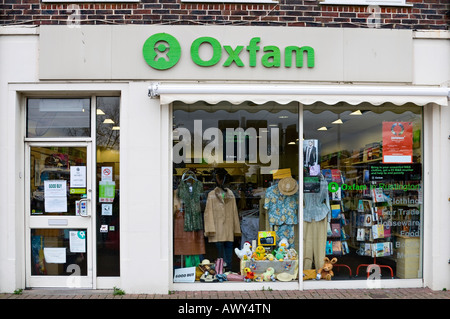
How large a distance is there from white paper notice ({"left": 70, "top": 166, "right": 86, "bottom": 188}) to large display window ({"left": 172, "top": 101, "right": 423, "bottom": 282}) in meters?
1.42

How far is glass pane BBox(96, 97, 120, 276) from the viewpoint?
659 cm

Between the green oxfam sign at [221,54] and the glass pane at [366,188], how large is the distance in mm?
856

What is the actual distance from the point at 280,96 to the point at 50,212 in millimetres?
3873

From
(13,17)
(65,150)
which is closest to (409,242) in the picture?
(65,150)

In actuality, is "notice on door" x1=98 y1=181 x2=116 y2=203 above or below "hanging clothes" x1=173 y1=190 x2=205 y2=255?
above

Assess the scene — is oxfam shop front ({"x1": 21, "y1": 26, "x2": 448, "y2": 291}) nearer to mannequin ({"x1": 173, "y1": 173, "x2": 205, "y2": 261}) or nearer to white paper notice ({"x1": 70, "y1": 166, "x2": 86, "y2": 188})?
mannequin ({"x1": 173, "y1": 173, "x2": 205, "y2": 261})

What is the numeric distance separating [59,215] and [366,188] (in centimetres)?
482

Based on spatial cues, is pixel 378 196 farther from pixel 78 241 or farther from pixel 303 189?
pixel 78 241

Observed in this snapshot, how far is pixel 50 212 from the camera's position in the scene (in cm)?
661

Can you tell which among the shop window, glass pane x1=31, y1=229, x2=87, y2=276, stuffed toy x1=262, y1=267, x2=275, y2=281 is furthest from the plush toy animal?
glass pane x1=31, y1=229, x2=87, y2=276

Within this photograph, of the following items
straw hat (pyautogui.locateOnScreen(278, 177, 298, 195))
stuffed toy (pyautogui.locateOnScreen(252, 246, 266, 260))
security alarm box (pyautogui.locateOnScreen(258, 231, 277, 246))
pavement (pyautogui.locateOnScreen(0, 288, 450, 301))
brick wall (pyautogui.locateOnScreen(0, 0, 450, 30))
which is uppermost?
brick wall (pyautogui.locateOnScreen(0, 0, 450, 30))

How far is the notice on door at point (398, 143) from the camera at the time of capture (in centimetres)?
685

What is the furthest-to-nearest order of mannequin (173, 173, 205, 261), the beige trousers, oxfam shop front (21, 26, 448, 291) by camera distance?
the beige trousers < mannequin (173, 173, 205, 261) < oxfam shop front (21, 26, 448, 291)

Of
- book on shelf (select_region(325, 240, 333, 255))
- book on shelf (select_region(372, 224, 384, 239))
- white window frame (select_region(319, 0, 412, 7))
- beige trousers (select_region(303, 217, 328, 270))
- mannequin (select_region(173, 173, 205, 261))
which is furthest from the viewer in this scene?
book on shelf (select_region(372, 224, 384, 239))
